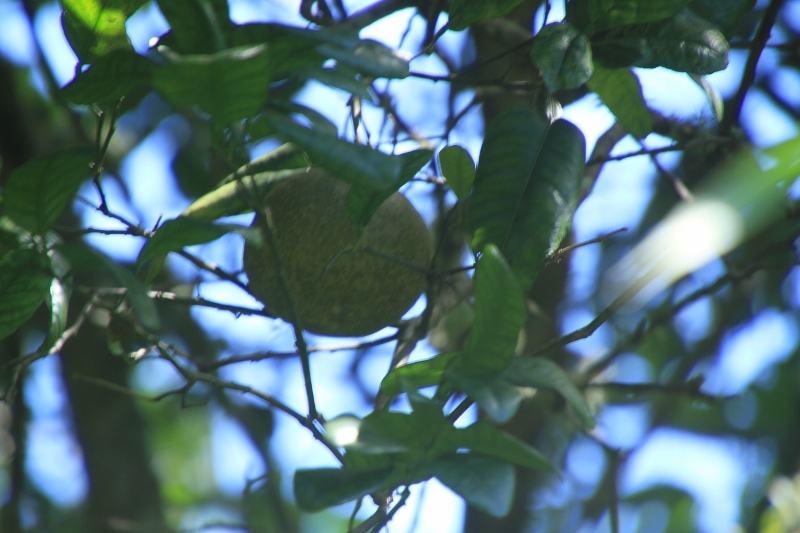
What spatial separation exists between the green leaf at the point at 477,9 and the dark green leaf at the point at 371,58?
19 cm

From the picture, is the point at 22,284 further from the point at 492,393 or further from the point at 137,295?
the point at 492,393

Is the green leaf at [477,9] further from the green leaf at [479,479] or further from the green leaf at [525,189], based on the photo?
the green leaf at [479,479]

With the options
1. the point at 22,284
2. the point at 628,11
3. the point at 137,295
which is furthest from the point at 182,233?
the point at 628,11

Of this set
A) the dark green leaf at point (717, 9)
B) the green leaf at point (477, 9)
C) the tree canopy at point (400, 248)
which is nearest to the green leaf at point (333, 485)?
the tree canopy at point (400, 248)

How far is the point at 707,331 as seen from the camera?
203 cm

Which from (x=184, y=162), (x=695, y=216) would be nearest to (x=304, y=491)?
(x=695, y=216)

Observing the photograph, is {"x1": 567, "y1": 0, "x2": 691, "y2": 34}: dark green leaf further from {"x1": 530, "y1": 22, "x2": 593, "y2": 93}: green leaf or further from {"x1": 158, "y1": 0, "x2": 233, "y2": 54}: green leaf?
{"x1": 158, "y1": 0, "x2": 233, "y2": 54}: green leaf

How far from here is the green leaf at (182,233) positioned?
61 centimetres

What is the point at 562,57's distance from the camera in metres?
0.71

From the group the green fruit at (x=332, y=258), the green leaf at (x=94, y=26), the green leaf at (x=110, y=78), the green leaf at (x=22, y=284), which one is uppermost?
the green leaf at (x=94, y=26)

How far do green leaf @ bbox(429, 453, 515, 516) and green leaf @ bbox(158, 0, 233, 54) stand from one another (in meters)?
0.32

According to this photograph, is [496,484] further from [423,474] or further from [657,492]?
[657,492]

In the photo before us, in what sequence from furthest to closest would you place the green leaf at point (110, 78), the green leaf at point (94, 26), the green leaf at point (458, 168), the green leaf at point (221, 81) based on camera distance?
1. the green leaf at point (458, 168)
2. the green leaf at point (94, 26)
3. the green leaf at point (110, 78)
4. the green leaf at point (221, 81)

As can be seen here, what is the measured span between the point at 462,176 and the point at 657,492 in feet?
4.78
